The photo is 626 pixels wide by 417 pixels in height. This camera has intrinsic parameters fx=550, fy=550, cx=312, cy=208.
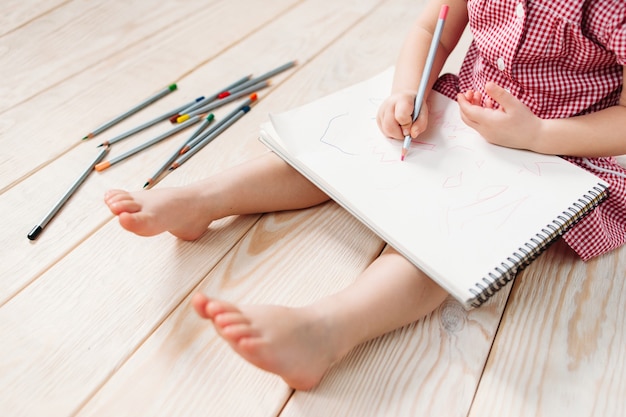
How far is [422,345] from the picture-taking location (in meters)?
0.57

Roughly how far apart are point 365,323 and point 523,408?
167 mm

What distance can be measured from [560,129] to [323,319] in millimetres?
350

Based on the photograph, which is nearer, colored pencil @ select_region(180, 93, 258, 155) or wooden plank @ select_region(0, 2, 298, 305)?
wooden plank @ select_region(0, 2, 298, 305)

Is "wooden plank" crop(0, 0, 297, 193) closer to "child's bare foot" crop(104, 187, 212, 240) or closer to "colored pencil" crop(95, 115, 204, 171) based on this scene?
"colored pencil" crop(95, 115, 204, 171)

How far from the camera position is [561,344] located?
0.57 metres

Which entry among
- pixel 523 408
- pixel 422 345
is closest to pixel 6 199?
pixel 422 345

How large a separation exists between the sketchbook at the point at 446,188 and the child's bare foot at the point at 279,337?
0.40 ft

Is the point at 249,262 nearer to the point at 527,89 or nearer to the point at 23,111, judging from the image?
the point at 527,89

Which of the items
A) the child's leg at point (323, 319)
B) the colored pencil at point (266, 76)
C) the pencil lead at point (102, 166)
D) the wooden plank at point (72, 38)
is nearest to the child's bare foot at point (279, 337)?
the child's leg at point (323, 319)

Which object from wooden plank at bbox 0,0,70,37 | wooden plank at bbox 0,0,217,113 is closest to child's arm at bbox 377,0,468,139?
wooden plank at bbox 0,0,217,113

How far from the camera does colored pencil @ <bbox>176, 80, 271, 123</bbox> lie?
87 centimetres

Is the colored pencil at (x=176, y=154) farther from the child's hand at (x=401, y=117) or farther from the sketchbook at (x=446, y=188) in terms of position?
the child's hand at (x=401, y=117)

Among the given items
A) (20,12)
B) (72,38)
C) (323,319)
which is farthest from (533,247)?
(20,12)

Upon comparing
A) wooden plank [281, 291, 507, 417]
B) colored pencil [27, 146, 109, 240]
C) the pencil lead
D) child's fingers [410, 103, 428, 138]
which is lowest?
wooden plank [281, 291, 507, 417]
